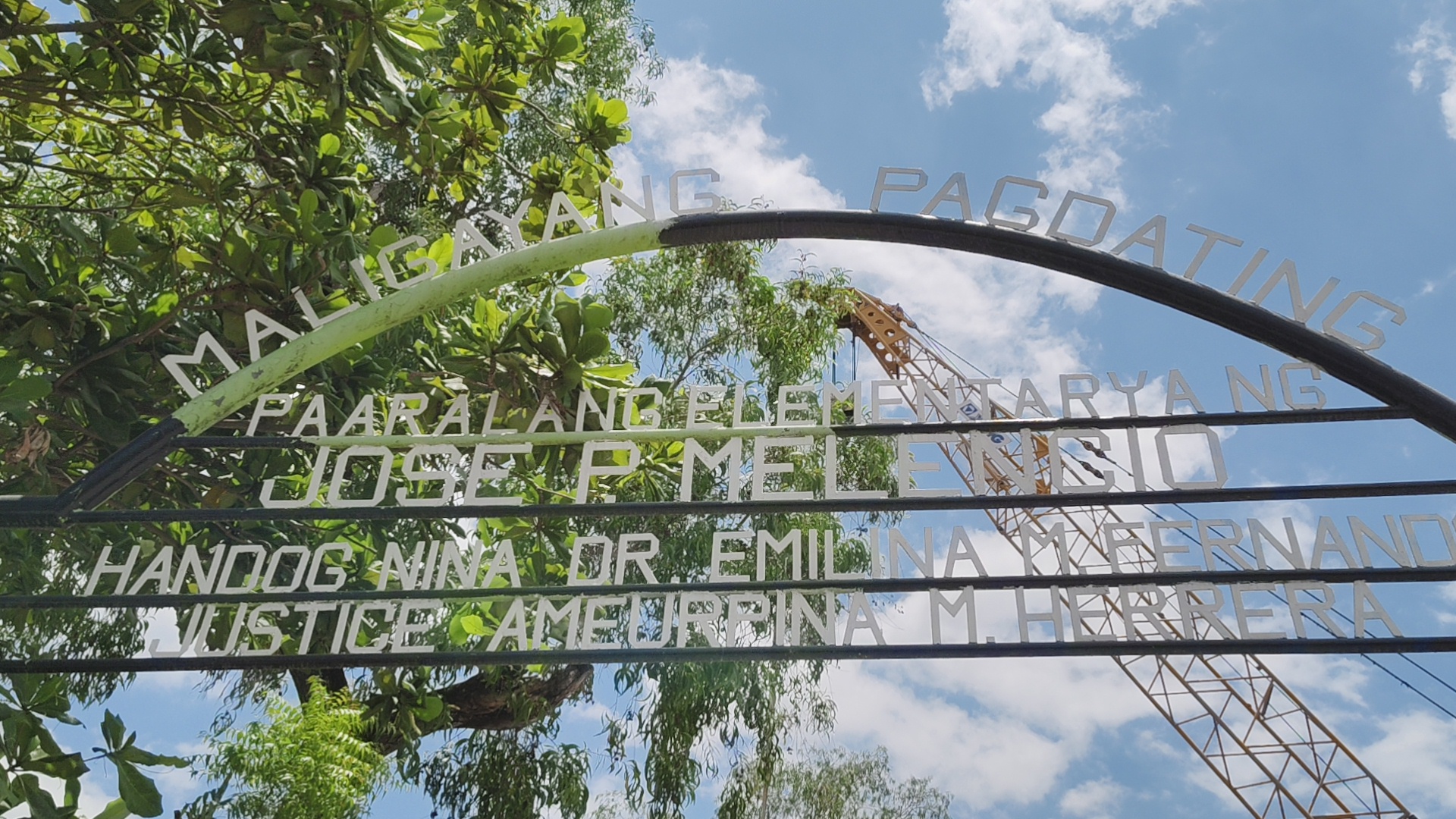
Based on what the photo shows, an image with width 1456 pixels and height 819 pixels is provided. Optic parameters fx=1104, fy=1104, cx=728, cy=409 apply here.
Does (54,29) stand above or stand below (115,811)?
above

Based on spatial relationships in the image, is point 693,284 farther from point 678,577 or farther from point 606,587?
point 606,587

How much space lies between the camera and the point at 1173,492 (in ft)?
9.68

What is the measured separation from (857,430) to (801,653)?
0.65 meters

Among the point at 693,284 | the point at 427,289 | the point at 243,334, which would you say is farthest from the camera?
the point at 693,284

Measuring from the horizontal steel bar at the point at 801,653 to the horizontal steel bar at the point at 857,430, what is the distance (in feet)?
1.91

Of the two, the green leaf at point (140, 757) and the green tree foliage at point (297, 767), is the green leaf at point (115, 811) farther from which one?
the green tree foliage at point (297, 767)

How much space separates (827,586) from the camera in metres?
2.94

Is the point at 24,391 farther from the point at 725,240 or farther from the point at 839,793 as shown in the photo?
the point at 839,793

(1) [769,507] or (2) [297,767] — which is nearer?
(1) [769,507]

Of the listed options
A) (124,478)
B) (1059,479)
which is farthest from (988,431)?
(124,478)

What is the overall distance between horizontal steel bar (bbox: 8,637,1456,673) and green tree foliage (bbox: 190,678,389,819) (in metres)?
3.84

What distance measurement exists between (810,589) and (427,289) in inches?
54.0

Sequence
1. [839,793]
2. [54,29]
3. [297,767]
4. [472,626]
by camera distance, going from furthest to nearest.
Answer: [839,793] < [297,767] < [54,29] < [472,626]

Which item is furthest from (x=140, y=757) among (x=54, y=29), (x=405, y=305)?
(x=54, y=29)
